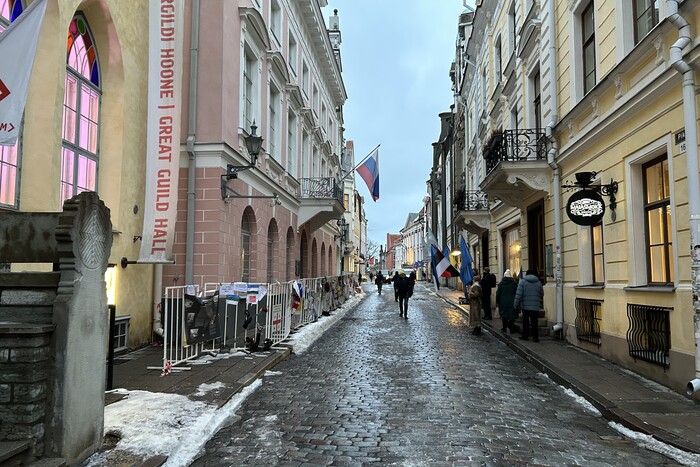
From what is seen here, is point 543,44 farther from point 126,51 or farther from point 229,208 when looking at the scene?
point 126,51

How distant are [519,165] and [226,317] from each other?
25.9 ft

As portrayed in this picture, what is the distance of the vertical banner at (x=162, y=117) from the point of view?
1044 cm

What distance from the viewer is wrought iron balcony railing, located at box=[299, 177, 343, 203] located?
842 inches

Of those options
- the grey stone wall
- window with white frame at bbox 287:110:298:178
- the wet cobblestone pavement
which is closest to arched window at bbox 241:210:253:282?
the wet cobblestone pavement

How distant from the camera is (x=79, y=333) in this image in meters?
4.33

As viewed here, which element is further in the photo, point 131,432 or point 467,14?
point 467,14

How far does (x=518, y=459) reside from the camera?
472 cm

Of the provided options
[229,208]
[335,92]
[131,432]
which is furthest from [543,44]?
[335,92]

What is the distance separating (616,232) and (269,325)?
6958mm

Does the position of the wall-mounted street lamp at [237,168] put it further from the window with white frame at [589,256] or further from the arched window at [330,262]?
the arched window at [330,262]

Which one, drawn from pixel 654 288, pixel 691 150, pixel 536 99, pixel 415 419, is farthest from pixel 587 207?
pixel 536 99

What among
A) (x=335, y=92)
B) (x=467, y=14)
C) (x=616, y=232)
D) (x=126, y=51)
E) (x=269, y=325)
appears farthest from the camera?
(x=467, y=14)

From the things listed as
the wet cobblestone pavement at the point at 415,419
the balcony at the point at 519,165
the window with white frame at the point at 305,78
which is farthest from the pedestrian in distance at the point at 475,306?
the window with white frame at the point at 305,78

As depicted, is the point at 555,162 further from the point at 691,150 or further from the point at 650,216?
the point at 691,150
